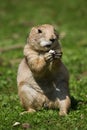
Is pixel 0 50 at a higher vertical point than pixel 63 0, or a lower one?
lower

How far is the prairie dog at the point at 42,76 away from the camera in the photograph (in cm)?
840

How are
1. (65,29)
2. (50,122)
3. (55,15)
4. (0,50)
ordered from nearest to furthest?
(50,122) → (0,50) → (65,29) → (55,15)

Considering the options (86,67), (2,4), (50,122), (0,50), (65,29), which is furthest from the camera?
(2,4)

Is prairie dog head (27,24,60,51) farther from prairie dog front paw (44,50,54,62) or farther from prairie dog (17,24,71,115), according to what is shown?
prairie dog front paw (44,50,54,62)

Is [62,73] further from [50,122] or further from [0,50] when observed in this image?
[0,50]

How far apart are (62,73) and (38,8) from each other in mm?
17072

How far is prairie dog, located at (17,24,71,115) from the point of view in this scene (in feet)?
27.6

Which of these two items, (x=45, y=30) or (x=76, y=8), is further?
(x=76, y=8)

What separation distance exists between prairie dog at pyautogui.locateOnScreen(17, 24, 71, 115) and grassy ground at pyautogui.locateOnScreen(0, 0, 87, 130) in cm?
20

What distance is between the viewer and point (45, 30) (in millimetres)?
8414

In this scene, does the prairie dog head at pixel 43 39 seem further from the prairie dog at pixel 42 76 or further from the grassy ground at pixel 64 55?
the grassy ground at pixel 64 55

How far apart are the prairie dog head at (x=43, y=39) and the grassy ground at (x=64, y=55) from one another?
1.11 meters

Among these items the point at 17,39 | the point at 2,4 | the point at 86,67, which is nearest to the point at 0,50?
the point at 17,39

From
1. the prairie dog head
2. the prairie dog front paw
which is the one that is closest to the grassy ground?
the prairie dog front paw
